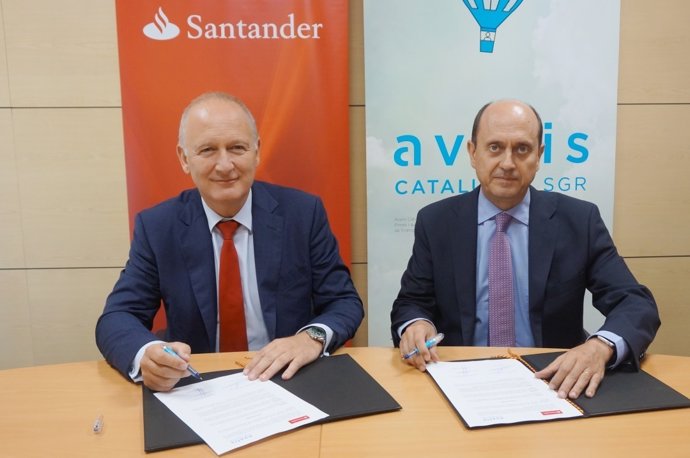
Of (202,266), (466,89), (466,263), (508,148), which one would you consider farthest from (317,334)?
(466,89)

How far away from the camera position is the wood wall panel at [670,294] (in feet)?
10.0

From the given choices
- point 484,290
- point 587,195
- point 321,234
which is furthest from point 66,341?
point 587,195

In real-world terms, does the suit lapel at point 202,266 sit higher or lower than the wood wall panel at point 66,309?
higher

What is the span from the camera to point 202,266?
196cm

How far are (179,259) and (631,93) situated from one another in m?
2.41

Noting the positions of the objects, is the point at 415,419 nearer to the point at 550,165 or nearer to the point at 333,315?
the point at 333,315

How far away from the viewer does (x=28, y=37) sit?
9.00 feet

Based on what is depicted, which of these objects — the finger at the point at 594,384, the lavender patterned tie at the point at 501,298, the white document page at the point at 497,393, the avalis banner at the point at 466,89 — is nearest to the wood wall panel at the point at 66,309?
the avalis banner at the point at 466,89

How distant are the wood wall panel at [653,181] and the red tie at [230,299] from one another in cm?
212

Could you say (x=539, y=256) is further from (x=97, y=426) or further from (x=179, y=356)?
(x=97, y=426)

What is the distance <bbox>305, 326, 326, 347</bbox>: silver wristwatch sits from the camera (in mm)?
1687

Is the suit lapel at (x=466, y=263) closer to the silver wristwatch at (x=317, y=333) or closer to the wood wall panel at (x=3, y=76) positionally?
the silver wristwatch at (x=317, y=333)

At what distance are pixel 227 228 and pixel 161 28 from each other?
48.1 inches

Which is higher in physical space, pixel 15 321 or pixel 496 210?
pixel 496 210
